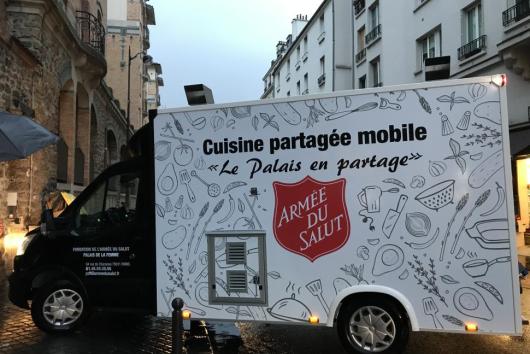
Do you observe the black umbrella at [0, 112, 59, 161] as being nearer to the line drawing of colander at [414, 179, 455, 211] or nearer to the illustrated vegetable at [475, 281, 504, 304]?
the line drawing of colander at [414, 179, 455, 211]

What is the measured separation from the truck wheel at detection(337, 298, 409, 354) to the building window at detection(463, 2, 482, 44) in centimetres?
1273

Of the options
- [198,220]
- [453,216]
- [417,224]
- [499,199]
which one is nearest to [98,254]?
[198,220]

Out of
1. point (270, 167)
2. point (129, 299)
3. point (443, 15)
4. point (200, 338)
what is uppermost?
point (443, 15)

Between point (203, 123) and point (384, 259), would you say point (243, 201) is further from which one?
point (384, 259)

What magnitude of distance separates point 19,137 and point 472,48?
12.8 metres

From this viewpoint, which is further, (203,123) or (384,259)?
(203,123)

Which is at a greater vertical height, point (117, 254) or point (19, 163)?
point (19, 163)

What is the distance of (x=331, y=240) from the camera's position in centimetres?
508

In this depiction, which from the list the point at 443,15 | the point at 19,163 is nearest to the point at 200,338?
the point at 19,163

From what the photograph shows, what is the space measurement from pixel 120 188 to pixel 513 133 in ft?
36.0

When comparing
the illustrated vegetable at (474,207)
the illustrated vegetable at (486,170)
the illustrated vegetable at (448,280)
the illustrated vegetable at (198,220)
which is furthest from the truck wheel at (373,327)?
the illustrated vegetable at (198,220)

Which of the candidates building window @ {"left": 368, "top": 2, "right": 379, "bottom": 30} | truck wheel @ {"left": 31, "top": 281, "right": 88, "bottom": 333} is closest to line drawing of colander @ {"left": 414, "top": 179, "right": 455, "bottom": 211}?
truck wheel @ {"left": 31, "top": 281, "right": 88, "bottom": 333}

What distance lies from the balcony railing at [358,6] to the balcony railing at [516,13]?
13337 millimetres

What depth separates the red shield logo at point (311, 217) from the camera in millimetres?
5074
